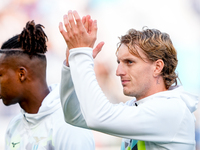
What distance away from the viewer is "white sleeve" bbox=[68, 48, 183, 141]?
1370 mm

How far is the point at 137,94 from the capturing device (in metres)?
1.66

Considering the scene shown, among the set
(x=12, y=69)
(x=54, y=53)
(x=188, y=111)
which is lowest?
(x=188, y=111)

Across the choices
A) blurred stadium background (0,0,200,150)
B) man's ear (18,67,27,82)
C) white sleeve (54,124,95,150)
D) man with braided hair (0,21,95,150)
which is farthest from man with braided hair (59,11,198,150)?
blurred stadium background (0,0,200,150)

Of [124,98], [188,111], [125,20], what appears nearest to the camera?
[188,111]

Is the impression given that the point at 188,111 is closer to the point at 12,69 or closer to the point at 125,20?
the point at 12,69

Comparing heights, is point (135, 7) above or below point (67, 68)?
above

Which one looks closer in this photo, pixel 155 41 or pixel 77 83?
pixel 77 83

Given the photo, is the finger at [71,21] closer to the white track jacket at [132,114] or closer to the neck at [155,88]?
the white track jacket at [132,114]

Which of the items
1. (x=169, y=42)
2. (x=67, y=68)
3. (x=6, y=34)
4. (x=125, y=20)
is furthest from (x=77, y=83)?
(x=125, y=20)

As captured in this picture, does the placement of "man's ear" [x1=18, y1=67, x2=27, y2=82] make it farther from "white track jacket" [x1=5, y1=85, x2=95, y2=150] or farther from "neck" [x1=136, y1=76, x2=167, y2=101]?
"neck" [x1=136, y1=76, x2=167, y2=101]

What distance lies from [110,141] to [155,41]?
5659 mm

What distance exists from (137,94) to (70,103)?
349 mm

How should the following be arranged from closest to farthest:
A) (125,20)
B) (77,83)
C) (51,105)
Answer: (77,83)
(51,105)
(125,20)

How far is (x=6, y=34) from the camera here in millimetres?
7480
